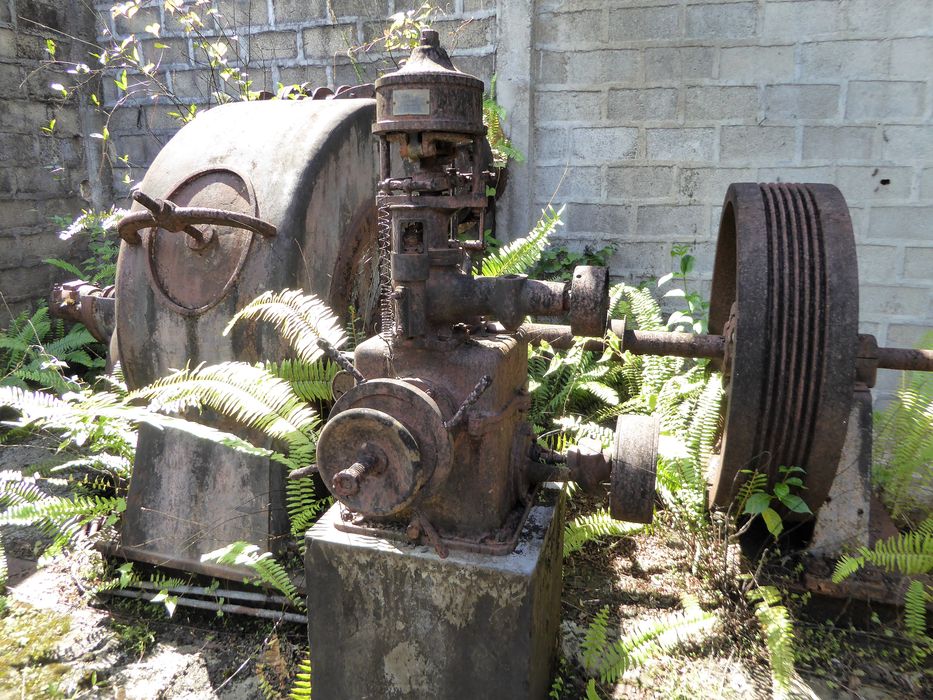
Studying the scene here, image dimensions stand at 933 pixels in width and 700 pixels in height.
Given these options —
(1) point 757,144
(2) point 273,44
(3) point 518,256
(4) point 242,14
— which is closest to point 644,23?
(1) point 757,144

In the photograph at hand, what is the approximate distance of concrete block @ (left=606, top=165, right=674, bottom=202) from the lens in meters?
4.75

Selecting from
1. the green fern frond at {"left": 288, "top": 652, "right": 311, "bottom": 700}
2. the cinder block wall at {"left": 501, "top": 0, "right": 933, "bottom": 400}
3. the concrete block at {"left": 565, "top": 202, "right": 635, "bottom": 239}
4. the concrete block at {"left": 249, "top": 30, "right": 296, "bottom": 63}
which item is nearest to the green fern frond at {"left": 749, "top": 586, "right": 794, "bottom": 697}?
the green fern frond at {"left": 288, "top": 652, "right": 311, "bottom": 700}

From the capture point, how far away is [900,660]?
247 centimetres

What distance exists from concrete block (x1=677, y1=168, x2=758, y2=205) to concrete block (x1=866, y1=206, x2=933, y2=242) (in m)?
0.86

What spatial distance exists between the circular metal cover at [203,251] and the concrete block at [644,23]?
3.17 meters

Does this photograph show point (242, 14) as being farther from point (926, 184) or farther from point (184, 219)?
point (926, 184)

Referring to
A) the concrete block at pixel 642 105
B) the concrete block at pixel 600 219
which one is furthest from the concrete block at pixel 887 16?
the concrete block at pixel 600 219

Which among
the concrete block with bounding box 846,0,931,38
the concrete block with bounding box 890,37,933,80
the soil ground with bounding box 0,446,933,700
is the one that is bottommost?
the soil ground with bounding box 0,446,933,700

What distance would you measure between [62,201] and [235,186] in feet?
13.1

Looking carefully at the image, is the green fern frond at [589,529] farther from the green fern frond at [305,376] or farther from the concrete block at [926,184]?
the concrete block at [926,184]

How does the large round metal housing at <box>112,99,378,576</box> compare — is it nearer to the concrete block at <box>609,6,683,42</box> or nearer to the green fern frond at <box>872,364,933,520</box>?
the concrete block at <box>609,6,683,42</box>

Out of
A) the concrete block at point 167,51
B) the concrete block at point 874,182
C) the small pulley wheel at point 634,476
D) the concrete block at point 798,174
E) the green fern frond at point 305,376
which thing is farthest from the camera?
the concrete block at point 167,51

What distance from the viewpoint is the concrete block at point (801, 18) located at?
13.9 ft

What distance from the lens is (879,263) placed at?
448cm
